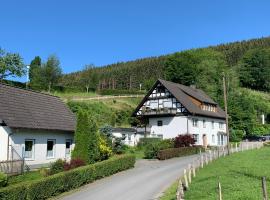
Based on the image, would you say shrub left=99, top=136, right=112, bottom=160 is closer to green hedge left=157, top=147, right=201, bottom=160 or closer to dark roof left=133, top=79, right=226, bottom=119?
green hedge left=157, top=147, right=201, bottom=160

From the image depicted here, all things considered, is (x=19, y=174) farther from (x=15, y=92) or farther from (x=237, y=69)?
(x=237, y=69)

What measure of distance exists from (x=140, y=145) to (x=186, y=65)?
5530 centimetres

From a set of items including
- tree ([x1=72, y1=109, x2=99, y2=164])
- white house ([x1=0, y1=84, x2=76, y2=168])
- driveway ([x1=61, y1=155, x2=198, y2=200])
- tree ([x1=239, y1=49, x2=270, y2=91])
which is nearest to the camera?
driveway ([x1=61, y1=155, x2=198, y2=200])

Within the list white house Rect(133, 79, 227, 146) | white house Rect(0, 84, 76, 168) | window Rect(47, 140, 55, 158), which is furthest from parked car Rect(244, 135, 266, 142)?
window Rect(47, 140, 55, 158)

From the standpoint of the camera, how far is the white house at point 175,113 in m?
63.7

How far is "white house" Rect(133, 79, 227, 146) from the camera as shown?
63688mm

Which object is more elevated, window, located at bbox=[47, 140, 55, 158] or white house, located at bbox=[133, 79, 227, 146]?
white house, located at bbox=[133, 79, 227, 146]

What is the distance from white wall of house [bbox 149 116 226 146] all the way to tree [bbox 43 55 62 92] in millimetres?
36388

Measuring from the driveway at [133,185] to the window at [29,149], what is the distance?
748 cm

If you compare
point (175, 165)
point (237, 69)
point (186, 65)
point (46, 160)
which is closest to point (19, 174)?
point (46, 160)

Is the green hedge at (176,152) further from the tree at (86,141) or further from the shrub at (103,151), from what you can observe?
the tree at (86,141)

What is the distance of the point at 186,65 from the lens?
364ft

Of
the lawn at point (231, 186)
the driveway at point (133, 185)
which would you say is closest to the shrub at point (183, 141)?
the driveway at point (133, 185)

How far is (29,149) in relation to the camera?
3322 centimetres
